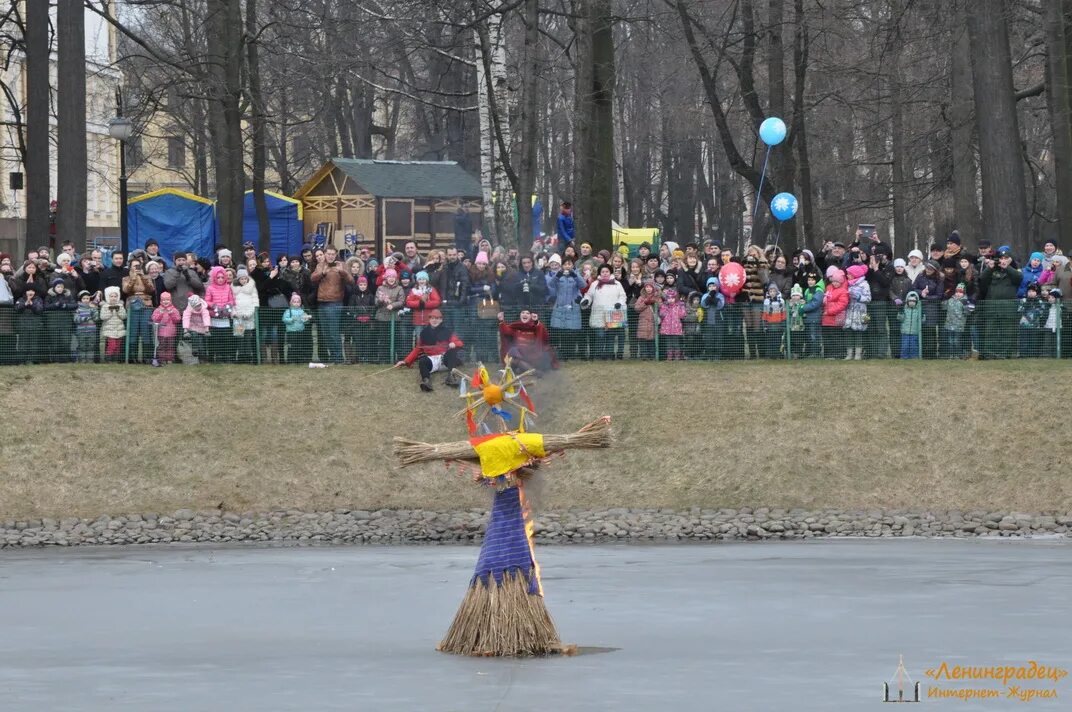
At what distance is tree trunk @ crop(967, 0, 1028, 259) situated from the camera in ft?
104

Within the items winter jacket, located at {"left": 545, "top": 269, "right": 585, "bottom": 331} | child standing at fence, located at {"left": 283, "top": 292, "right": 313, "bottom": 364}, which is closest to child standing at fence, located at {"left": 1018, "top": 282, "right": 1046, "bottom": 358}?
winter jacket, located at {"left": 545, "top": 269, "right": 585, "bottom": 331}

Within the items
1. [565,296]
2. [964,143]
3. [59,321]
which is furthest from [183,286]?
[964,143]

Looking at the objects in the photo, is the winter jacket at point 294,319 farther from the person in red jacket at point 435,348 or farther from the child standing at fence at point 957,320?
the child standing at fence at point 957,320

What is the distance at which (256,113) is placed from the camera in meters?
38.2

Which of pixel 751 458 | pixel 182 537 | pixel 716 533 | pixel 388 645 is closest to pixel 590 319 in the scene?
pixel 751 458

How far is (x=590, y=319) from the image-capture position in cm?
2862

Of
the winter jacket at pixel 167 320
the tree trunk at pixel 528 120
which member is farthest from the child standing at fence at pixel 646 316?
the winter jacket at pixel 167 320

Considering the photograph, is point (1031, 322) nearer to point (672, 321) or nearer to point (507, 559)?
point (672, 321)

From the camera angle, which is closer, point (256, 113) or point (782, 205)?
point (782, 205)

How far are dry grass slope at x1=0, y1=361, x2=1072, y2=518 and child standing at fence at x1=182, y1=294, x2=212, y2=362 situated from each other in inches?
19.3

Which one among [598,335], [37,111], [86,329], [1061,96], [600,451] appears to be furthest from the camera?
[37,111]

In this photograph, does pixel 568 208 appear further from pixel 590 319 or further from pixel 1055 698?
pixel 1055 698

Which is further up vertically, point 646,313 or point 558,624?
point 646,313

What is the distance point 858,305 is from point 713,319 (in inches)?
89.6
